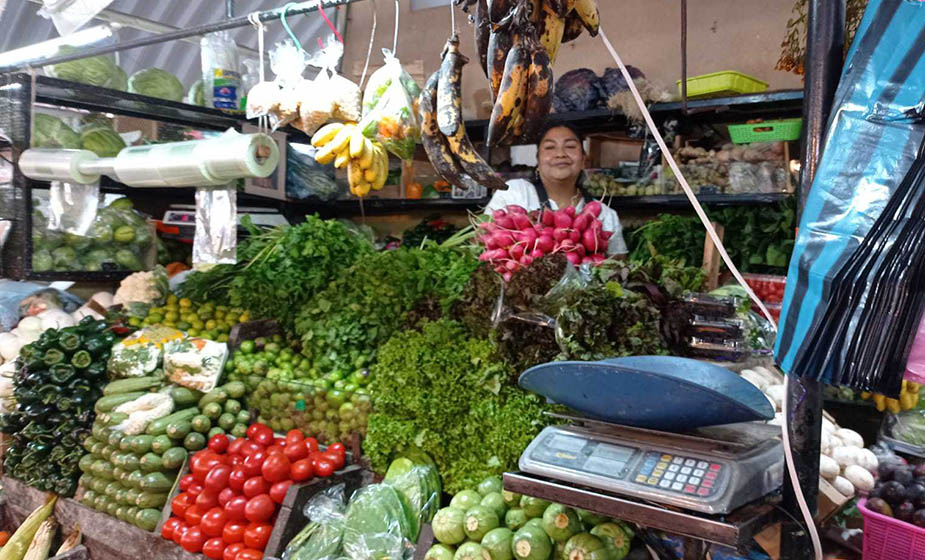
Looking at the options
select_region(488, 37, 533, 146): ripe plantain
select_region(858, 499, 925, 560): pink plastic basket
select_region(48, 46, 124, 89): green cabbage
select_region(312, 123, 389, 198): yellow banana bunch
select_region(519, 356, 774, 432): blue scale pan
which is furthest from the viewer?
select_region(48, 46, 124, 89): green cabbage

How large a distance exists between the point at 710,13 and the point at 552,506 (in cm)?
453

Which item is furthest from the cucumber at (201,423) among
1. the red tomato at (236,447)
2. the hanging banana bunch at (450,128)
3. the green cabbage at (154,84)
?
the green cabbage at (154,84)

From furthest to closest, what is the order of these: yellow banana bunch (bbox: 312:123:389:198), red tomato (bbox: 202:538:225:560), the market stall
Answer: red tomato (bbox: 202:538:225:560) → yellow banana bunch (bbox: 312:123:389:198) → the market stall

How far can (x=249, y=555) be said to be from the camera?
2.80m

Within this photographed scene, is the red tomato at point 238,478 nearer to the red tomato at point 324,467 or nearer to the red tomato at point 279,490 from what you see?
the red tomato at point 279,490

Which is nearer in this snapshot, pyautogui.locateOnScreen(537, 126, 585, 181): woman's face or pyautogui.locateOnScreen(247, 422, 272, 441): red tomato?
pyautogui.locateOnScreen(247, 422, 272, 441): red tomato

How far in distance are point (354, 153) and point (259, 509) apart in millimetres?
1434

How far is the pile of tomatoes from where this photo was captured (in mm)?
2898

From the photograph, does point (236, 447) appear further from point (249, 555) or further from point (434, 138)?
point (434, 138)

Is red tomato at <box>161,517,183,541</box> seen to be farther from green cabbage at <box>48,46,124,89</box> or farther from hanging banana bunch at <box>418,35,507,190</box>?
green cabbage at <box>48,46,124,89</box>

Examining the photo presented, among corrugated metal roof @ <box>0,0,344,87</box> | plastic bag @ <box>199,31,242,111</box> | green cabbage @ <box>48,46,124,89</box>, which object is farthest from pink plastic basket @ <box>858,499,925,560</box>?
corrugated metal roof @ <box>0,0,344,87</box>

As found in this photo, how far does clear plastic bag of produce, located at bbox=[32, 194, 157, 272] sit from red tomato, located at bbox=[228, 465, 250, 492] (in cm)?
187

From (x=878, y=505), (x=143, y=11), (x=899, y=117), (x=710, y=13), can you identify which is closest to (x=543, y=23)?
(x=899, y=117)

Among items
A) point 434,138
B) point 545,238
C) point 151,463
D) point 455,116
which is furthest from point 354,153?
point 151,463
